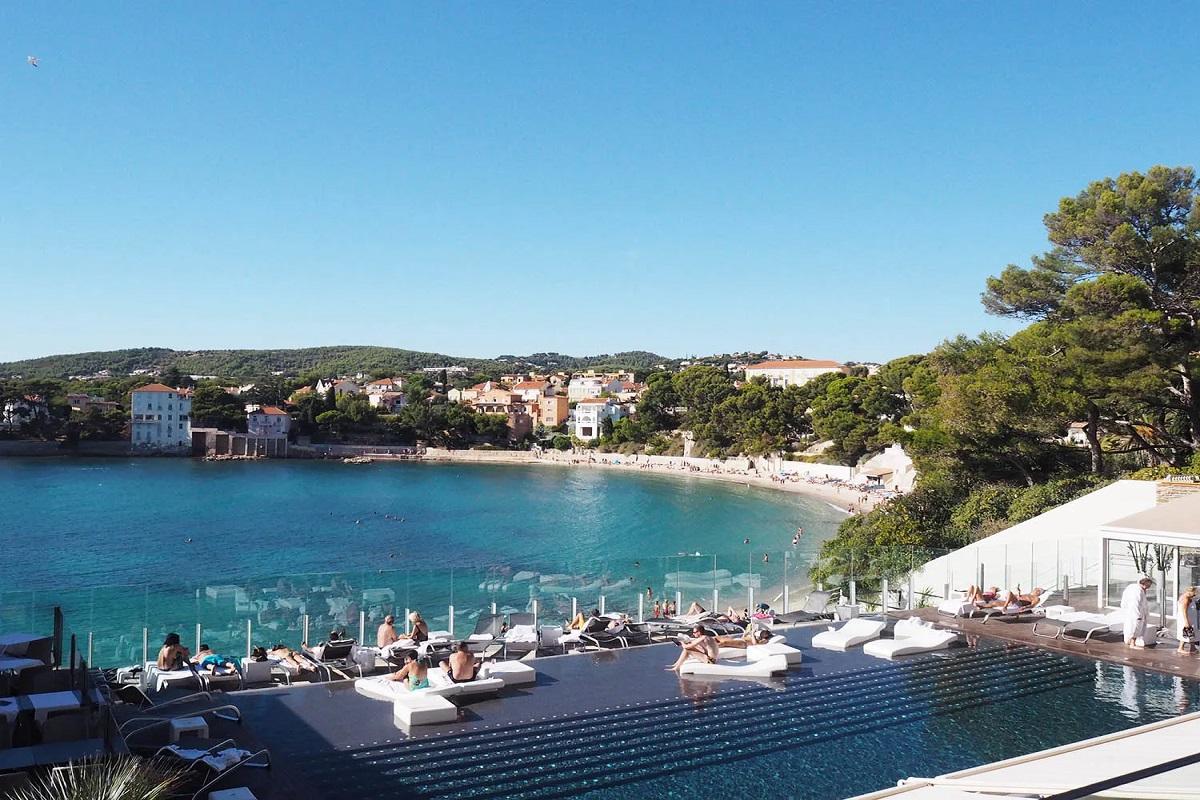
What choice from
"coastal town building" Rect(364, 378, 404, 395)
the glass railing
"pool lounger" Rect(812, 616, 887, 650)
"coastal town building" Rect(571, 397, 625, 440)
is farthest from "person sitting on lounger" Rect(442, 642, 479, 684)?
"coastal town building" Rect(364, 378, 404, 395)

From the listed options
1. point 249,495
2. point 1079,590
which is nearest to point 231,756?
point 1079,590

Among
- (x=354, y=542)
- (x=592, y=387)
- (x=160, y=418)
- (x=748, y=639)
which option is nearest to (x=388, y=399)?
(x=592, y=387)

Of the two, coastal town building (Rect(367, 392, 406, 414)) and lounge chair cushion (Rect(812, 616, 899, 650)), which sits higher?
coastal town building (Rect(367, 392, 406, 414))

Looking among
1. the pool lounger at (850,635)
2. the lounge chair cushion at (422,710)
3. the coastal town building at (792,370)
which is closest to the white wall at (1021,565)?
the pool lounger at (850,635)

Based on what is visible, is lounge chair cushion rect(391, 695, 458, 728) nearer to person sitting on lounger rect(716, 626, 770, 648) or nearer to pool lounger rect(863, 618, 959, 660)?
person sitting on lounger rect(716, 626, 770, 648)

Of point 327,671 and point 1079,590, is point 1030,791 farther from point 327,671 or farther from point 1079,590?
point 1079,590
